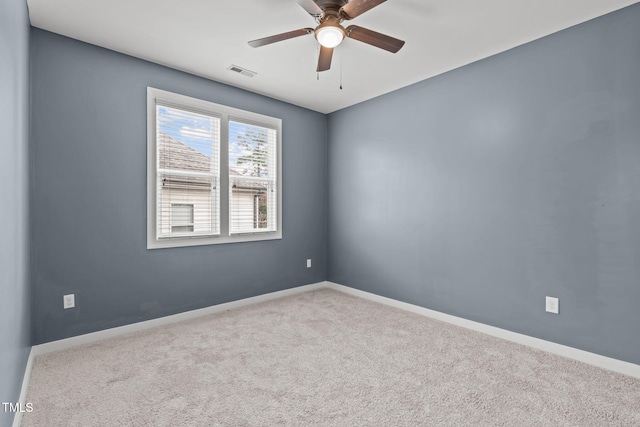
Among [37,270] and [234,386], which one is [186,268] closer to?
[37,270]

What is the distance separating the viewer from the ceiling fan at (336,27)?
6.32 feet

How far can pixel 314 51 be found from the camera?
2926 mm

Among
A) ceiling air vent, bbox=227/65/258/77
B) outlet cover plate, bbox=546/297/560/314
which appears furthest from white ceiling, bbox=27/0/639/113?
outlet cover plate, bbox=546/297/560/314

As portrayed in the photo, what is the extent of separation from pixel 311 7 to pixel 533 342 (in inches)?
126

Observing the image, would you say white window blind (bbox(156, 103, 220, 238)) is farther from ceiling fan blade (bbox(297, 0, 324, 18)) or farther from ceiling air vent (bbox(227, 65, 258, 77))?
ceiling fan blade (bbox(297, 0, 324, 18))

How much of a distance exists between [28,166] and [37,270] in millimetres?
853

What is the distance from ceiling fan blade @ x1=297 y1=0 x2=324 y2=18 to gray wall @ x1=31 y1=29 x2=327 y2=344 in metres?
1.97

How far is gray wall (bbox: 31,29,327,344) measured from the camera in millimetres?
2584

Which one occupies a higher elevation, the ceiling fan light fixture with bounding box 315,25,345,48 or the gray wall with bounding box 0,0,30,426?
the ceiling fan light fixture with bounding box 315,25,345,48

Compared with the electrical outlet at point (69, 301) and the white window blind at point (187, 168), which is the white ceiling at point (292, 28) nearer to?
the white window blind at point (187, 168)

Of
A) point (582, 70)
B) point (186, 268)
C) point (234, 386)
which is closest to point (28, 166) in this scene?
point (186, 268)

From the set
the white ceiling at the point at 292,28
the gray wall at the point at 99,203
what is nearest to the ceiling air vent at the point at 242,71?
the white ceiling at the point at 292,28

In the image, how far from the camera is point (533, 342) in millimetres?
2713

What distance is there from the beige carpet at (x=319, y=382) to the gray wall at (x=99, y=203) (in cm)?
37
